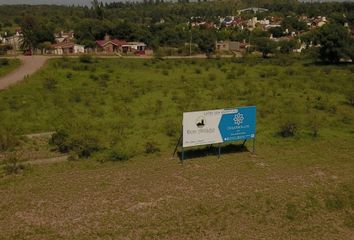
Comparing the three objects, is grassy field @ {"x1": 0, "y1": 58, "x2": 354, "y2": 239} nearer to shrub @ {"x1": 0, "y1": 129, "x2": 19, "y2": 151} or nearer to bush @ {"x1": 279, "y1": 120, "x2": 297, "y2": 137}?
bush @ {"x1": 279, "y1": 120, "x2": 297, "y2": 137}

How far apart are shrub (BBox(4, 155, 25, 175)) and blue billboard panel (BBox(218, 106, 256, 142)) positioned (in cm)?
679

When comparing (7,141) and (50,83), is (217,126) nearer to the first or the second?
(7,141)

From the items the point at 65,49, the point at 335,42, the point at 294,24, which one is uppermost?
the point at 294,24

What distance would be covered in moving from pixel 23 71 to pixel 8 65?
10.3ft

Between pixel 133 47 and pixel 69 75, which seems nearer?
pixel 69 75

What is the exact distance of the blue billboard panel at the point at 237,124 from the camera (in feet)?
46.9

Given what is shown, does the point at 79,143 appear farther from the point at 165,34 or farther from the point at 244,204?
the point at 165,34

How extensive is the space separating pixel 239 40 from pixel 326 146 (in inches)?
2533

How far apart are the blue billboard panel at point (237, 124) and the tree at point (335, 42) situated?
98.6 ft

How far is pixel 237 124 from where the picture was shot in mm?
14617

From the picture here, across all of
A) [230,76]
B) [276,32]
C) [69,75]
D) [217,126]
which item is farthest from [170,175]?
[276,32]

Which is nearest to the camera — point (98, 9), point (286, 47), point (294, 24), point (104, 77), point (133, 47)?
point (104, 77)

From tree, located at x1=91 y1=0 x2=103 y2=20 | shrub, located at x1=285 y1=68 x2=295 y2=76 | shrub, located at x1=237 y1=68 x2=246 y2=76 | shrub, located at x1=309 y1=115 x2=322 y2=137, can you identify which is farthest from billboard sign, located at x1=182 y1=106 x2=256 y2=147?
tree, located at x1=91 y1=0 x2=103 y2=20

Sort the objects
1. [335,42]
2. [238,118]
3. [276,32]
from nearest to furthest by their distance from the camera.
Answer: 1. [238,118]
2. [335,42]
3. [276,32]
